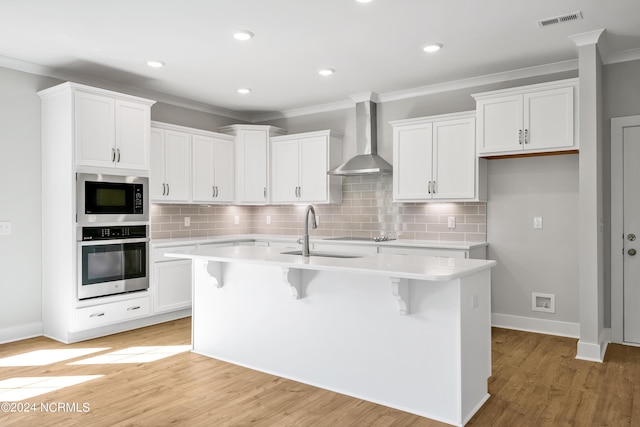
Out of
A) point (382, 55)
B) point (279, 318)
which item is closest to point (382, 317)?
point (279, 318)

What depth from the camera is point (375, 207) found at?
18.8ft

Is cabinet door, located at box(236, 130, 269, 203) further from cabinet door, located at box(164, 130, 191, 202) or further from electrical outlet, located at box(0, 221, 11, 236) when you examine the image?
electrical outlet, located at box(0, 221, 11, 236)

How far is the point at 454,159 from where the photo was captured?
4.79m

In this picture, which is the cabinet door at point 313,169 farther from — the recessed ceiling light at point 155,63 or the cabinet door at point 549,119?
the cabinet door at point 549,119

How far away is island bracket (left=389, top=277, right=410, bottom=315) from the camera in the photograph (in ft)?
8.86

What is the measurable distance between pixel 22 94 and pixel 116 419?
10.9 feet

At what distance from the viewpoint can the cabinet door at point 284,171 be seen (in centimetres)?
605

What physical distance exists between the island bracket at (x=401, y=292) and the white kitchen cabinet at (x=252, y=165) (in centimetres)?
375

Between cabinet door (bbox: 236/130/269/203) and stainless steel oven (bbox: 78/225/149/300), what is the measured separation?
1.73 metres

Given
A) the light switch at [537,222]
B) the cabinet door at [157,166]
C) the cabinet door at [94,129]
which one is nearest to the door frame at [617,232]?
the light switch at [537,222]

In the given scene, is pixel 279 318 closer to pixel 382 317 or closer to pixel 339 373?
pixel 339 373

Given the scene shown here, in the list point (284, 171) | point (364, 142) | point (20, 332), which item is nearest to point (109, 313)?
point (20, 332)

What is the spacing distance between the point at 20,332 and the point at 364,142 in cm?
415

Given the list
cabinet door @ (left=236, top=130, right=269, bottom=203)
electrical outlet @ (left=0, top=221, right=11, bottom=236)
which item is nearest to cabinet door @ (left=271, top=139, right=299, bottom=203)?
cabinet door @ (left=236, top=130, right=269, bottom=203)
